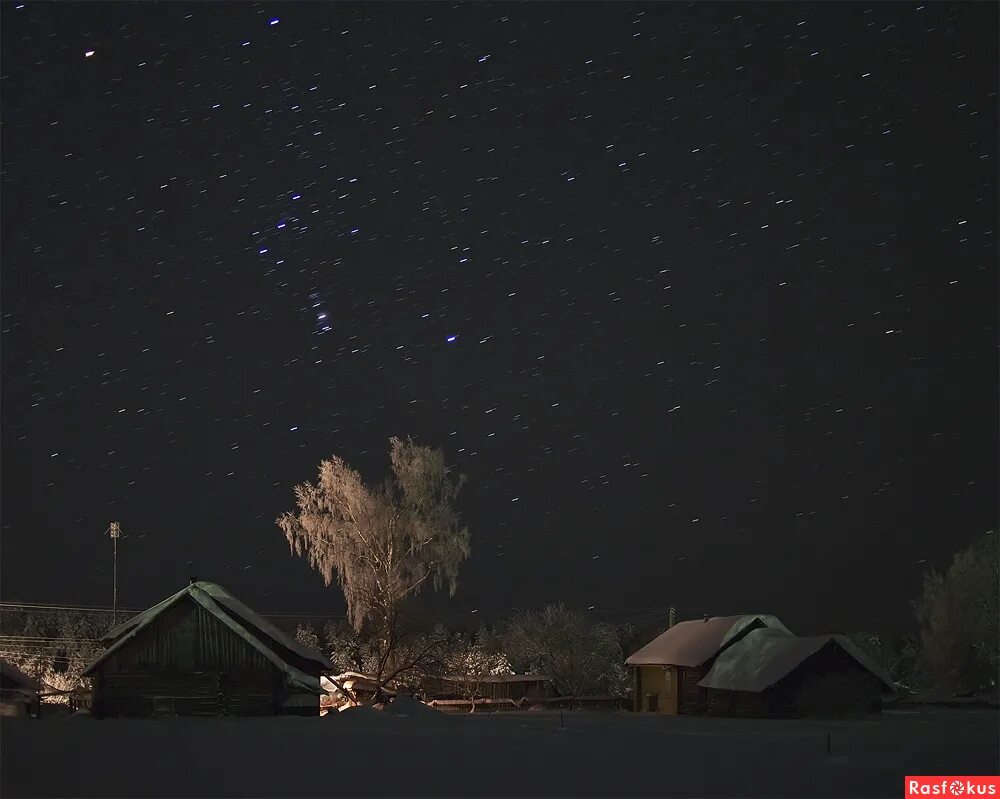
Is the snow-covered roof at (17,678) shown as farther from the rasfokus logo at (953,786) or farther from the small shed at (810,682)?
the rasfokus logo at (953,786)

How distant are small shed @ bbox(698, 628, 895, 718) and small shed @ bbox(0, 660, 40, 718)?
27.2 meters

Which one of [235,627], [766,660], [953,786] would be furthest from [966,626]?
[953,786]

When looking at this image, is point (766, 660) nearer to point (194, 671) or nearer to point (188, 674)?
point (194, 671)

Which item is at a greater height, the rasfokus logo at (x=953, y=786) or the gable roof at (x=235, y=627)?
the gable roof at (x=235, y=627)

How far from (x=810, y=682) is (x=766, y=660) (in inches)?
81.4

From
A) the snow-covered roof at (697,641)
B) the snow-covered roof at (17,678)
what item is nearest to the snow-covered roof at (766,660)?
the snow-covered roof at (697,641)

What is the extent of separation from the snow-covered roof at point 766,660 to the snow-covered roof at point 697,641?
0.70 m

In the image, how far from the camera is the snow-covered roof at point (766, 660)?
145 feet

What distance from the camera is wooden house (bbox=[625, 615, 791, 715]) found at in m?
50.1

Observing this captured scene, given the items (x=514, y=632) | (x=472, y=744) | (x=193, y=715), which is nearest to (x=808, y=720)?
(x=472, y=744)

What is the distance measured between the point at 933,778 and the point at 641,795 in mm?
5772

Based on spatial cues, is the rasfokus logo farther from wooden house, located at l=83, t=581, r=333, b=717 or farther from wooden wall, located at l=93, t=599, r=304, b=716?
wooden wall, located at l=93, t=599, r=304, b=716

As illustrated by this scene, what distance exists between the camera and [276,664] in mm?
37625

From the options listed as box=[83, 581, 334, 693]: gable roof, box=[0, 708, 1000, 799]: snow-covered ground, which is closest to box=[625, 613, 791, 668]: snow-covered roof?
box=[0, 708, 1000, 799]: snow-covered ground
